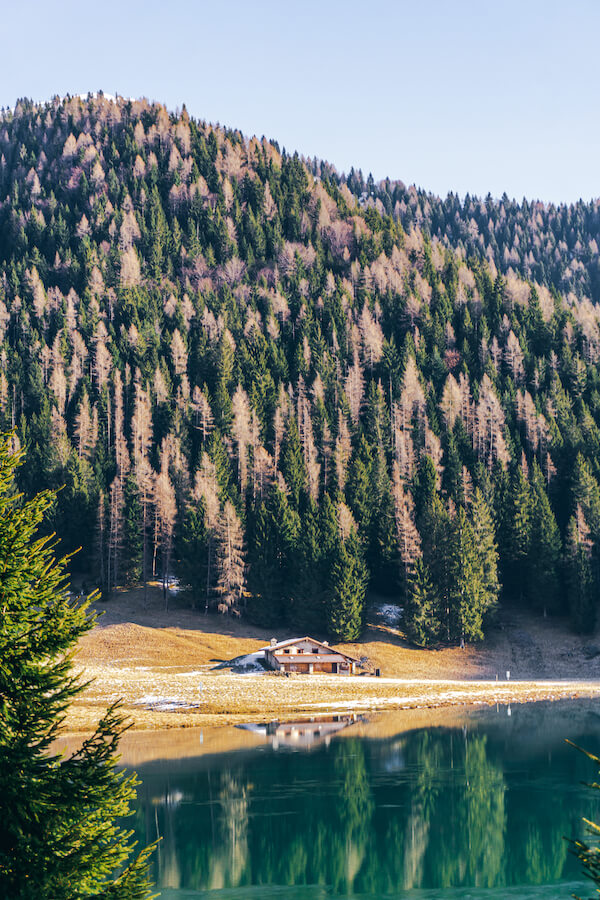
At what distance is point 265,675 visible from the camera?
8862 cm

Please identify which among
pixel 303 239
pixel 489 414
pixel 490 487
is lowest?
pixel 490 487

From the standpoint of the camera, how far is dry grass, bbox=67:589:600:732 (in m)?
74.9

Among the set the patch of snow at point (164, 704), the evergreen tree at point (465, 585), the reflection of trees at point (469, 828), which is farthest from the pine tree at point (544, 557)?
the reflection of trees at point (469, 828)

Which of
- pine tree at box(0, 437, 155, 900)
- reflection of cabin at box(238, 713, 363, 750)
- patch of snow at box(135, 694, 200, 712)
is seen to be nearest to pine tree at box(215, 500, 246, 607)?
patch of snow at box(135, 694, 200, 712)

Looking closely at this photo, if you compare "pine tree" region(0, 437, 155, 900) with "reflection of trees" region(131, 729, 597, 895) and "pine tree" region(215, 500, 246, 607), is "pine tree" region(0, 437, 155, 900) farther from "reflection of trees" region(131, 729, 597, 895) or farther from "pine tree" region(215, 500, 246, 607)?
"pine tree" region(215, 500, 246, 607)

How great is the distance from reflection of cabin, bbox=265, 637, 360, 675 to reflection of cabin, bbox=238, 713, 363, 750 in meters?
17.5

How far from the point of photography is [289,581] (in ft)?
358

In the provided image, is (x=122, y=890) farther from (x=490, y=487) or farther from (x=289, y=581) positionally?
(x=490, y=487)

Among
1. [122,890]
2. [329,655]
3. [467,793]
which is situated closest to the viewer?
[122,890]

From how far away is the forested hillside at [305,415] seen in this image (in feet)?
357

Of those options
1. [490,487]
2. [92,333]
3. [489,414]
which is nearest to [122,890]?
[490,487]

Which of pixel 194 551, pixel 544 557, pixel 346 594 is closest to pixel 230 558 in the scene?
pixel 194 551

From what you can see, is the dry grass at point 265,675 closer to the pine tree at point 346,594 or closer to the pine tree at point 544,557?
the pine tree at point 346,594

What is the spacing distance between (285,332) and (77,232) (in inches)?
2233
